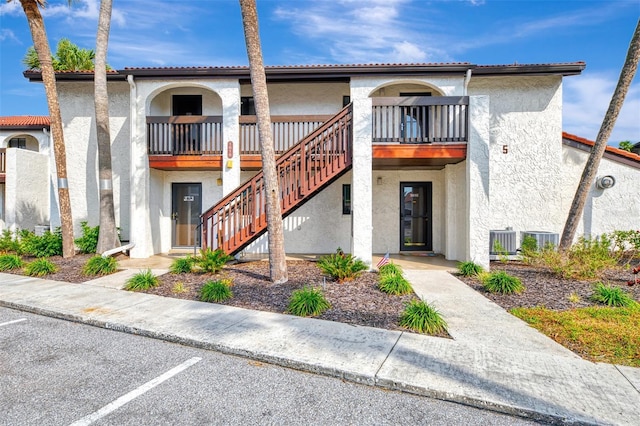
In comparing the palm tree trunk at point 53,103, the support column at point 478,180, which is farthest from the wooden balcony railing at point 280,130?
the palm tree trunk at point 53,103

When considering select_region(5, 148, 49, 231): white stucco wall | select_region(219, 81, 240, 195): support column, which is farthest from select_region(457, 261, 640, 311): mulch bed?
select_region(5, 148, 49, 231): white stucco wall

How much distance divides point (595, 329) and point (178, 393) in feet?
17.4

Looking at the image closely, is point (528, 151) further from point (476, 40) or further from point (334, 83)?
point (334, 83)

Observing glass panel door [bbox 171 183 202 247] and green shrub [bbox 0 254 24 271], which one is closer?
green shrub [bbox 0 254 24 271]

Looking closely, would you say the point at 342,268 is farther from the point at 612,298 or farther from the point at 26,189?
the point at 26,189

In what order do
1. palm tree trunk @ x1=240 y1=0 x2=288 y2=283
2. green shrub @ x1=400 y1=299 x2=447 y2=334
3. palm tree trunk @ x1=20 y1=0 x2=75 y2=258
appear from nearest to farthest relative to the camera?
1. green shrub @ x1=400 y1=299 x2=447 y2=334
2. palm tree trunk @ x1=240 y1=0 x2=288 y2=283
3. palm tree trunk @ x1=20 y1=0 x2=75 y2=258

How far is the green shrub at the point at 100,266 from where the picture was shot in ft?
26.0

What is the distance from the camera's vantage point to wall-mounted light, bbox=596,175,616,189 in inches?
404

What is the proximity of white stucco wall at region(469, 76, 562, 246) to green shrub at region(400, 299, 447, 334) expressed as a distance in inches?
289

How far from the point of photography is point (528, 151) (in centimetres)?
1071

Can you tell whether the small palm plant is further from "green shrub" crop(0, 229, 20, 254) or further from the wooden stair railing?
"green shrub" crop(0, 229, 20, 254)

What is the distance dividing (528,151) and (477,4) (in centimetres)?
501

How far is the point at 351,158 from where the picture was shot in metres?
8.34

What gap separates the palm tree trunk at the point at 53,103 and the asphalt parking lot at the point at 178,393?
6.98m
